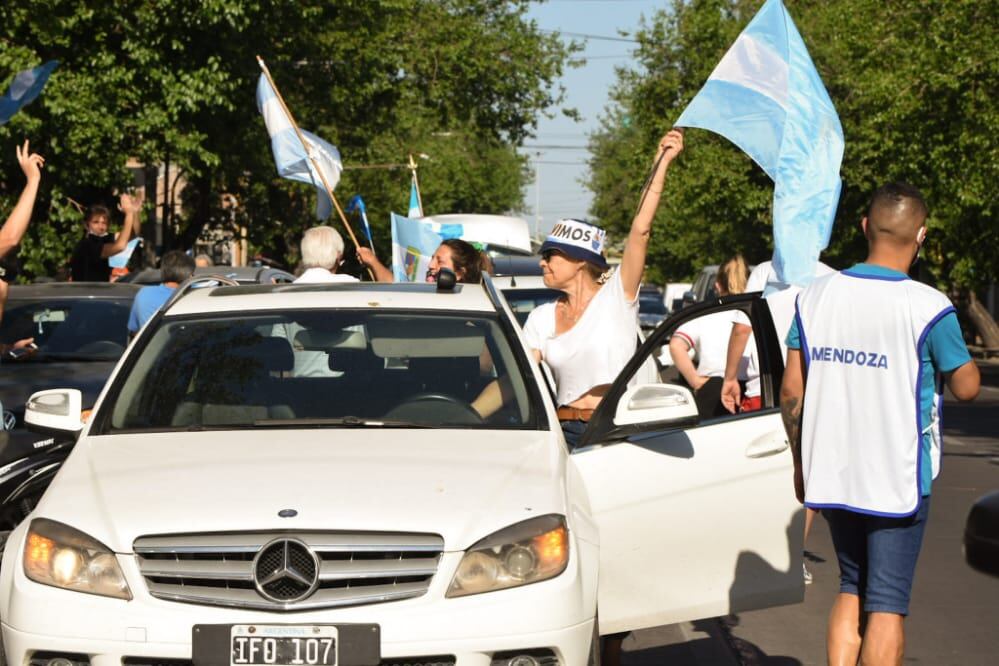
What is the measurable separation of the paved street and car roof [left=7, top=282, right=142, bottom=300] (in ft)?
16.1

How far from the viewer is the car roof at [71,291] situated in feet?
37.2

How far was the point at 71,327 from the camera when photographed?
1115cm

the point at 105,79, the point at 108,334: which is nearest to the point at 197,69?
the point at 105,79

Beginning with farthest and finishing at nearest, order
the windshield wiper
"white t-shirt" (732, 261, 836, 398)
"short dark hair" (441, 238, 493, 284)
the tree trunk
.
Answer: the tree trunk, "short dark hair" (441, 238, 493, 284), "white t-shirt" (732, 261, 836, 398), the windshield wiper

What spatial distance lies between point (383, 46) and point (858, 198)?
14002 mm

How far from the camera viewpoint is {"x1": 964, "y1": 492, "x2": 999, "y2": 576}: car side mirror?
3369 mm

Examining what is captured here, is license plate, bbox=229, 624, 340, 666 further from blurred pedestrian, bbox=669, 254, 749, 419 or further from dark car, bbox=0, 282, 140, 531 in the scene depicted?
dark car, bbox=0, 282, 140, 531

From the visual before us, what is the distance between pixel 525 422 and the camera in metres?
5.56

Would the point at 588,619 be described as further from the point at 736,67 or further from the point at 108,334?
the point at 108,334

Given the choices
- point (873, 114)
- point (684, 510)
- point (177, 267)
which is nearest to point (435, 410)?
Answer: point (684, 510)

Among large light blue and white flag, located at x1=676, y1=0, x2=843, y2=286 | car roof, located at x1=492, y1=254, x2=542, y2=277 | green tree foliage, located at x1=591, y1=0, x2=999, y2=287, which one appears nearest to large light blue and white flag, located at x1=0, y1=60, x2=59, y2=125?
large light blue and white flag, located at x1=676, y1=0, x2=843, y2=286

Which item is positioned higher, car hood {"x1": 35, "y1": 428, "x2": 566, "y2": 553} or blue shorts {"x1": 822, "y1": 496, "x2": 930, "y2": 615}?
car hood {"x1": 35, "y1": 428, "x2": 566, "y2": 553}

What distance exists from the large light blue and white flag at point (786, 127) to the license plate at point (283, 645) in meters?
4.21

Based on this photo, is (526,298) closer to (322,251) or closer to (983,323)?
(322,251)
